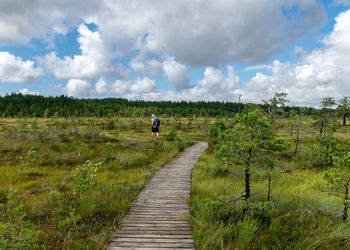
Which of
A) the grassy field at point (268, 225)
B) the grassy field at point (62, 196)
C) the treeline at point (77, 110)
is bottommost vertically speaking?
the grassy field at point (62, 196)

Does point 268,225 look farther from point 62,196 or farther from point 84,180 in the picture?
point 62,196

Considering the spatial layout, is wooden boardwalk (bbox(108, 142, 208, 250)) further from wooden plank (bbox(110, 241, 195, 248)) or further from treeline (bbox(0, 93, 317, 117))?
treeline (bbox(0, 93, 317, 117))

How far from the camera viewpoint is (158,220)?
15.0 feet

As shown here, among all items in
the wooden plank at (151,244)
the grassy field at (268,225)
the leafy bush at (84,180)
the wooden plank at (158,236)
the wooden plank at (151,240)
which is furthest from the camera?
the leafy bush at (84,180)

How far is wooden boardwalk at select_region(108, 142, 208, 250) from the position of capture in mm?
3691

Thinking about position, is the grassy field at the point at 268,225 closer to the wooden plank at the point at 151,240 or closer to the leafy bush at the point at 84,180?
the wooden plank at the point at 151,240

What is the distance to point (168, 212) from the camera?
194 inches

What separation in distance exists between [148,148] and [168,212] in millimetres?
9164

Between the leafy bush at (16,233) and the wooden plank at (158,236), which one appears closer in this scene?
the leafy bush at (16,233)

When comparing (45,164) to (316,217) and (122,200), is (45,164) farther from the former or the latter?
(316,217)

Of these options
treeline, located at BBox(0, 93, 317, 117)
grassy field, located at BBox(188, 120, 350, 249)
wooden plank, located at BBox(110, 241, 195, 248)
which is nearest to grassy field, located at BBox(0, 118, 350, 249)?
grassy field, located at BBox(188, 120, 350, 249)

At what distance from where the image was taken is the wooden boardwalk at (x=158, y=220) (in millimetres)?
3691

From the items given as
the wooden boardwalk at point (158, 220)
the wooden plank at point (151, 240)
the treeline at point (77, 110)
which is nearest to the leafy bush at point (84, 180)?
the wooden boardwalk at point (158, 220)

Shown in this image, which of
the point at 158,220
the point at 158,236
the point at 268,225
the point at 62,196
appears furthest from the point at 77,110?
the point at 268,225
